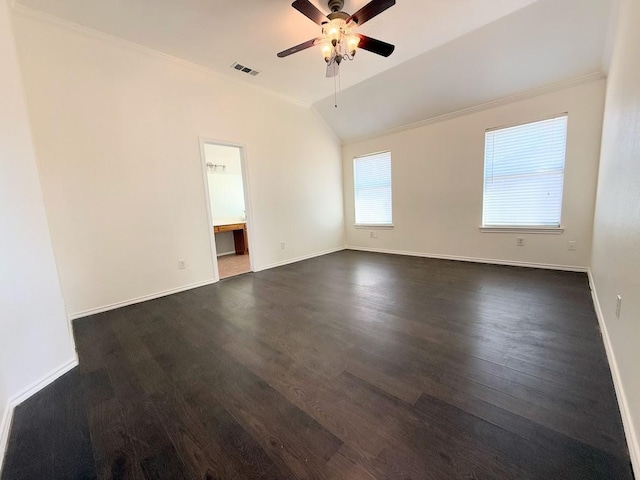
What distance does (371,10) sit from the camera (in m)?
2.14

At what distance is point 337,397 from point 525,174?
4.32 metres

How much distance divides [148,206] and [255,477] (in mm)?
3254

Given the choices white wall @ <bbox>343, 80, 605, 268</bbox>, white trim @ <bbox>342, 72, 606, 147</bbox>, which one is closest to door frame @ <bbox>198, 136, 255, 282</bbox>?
white wall @ <bbox>343, 80, 605, 268</bbox>

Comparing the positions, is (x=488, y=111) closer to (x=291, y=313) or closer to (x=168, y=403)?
(x=291, y=313)

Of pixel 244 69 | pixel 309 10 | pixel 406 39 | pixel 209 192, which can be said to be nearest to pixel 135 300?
pixel 209 192

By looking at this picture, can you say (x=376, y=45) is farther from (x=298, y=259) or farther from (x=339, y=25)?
(x=298, y=259)

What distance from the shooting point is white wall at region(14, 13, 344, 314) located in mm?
2648

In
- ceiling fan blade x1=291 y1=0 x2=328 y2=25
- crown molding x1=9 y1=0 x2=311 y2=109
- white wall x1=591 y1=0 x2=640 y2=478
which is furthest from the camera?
crown molding x1=9 y1=0 x2=311 y2=109

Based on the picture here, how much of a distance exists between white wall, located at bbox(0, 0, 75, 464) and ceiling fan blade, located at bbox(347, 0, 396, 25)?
245cm

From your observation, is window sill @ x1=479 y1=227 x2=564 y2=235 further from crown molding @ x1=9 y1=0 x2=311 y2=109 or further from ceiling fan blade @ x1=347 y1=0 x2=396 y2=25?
crown molding @ x1=9 y1=0 x2=311 y2=109

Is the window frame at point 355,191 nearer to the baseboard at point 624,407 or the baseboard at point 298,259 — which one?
the baseboard at point 298,259

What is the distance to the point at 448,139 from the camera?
4547 mm

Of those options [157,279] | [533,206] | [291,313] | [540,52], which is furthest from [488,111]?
[157,279]

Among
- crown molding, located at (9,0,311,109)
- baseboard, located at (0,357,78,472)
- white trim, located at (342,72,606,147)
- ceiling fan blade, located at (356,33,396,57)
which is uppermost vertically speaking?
crown molding, located at (9,0,311,109)
